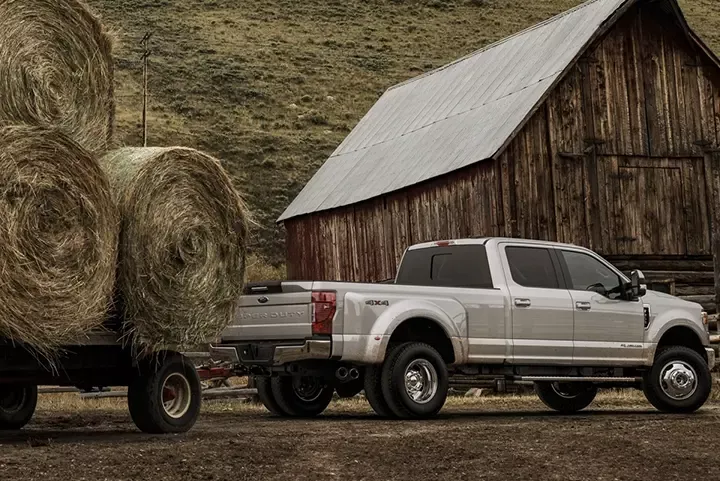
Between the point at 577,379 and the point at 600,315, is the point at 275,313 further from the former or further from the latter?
the point at 600,315

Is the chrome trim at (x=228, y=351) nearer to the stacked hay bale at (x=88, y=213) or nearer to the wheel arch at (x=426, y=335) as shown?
the wheel arch at (x=426, y=335)

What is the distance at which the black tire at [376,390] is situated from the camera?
1288cm

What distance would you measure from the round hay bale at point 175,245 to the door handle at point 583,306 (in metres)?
4.49

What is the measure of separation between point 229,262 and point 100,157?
58.7 inches

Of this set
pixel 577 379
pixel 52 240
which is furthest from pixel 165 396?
pixel 577 379

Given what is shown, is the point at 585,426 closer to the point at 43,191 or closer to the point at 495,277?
the point at 495,277

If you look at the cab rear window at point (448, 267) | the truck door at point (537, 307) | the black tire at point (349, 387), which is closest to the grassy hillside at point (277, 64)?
the cab rear window at point (448, 267)

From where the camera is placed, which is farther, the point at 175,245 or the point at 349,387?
the point at 349,387

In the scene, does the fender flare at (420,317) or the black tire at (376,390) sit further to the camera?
the black tire at (376,390)

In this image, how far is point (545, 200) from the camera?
2227 cm

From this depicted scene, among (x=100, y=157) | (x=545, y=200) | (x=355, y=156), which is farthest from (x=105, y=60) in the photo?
(x=355, y=156)

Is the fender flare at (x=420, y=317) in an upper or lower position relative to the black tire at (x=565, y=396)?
upper

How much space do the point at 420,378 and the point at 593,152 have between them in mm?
10714

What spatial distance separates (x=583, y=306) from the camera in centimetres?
1420
